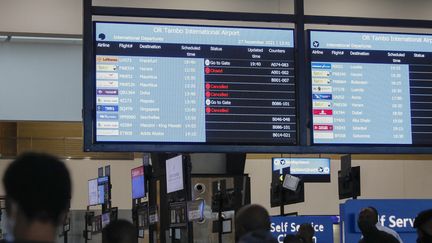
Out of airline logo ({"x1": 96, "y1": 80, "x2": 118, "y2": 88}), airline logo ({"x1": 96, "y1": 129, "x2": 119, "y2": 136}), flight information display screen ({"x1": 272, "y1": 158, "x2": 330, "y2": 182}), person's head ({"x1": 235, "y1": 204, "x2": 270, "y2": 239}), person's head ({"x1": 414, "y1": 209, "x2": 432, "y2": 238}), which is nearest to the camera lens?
person's head ({"x1": 235, "y1": 204, "x2": 270, "y2": 239})

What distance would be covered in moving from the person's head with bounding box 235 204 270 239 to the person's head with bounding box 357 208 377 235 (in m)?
2.77

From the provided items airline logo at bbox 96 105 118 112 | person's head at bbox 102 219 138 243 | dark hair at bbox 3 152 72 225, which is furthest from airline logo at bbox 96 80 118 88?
dark hair at bbox 3 152 72 225

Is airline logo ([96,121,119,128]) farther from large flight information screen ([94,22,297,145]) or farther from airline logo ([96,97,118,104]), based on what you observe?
airline logo ([96,97,118,104])

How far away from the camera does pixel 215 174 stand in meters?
12.2

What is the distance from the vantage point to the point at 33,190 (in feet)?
5.48

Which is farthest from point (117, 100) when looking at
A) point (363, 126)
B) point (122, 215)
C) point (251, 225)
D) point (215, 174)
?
point (122, 215)

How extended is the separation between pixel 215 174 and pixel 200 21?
730 cm

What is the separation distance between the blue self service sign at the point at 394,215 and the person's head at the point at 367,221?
5.40 ft

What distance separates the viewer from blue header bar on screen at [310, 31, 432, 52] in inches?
201

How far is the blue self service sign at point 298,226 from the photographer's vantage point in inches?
412

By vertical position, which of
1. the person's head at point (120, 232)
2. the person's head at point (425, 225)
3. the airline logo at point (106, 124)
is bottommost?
the person's head at point (425, 225)

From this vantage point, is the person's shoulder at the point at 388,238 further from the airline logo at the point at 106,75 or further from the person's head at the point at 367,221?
the airline logo at the point at 106,75

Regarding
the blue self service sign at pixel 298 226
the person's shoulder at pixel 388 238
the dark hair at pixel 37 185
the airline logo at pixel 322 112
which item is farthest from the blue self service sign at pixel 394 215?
the dark hair at pixel 37 185

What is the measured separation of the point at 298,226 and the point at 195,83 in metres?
5.88
